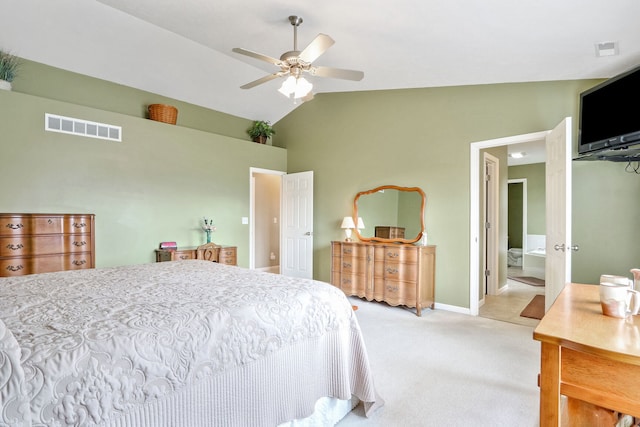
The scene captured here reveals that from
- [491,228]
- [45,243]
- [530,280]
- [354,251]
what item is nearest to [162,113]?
[45,243]

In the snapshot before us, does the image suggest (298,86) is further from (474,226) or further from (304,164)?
(304,164)

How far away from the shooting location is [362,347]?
6.48 feet

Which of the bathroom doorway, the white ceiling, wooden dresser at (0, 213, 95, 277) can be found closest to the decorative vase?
the white ceiling

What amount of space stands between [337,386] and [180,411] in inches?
35.9

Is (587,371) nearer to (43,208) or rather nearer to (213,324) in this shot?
(213,324)

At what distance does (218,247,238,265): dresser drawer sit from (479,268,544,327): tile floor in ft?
11.6

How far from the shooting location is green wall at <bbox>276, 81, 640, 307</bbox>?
3.77m

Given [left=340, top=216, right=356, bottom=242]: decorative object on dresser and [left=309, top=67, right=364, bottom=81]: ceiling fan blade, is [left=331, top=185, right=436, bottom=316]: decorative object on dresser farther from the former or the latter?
[left=309, top=67, right=364, bottom=81]: ceiling fan blade

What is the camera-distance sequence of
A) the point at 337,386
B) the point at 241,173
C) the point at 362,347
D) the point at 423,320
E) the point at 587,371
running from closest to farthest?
the point at 587,371
the point at 337,386
the point at 362,347
the point at 423,320
the point at 241,173

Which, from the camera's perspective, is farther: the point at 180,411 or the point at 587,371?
the point at 180,411

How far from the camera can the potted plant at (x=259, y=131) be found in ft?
19.7

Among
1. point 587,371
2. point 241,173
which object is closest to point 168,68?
point 241,173

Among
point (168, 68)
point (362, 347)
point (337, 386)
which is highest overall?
point (168, 68)

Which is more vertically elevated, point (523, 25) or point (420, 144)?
point (523, 25)
